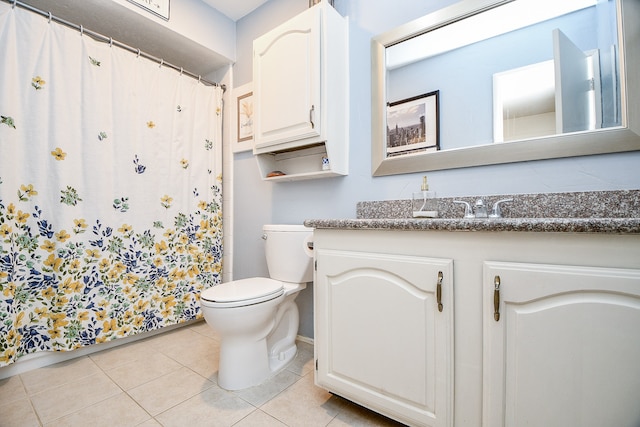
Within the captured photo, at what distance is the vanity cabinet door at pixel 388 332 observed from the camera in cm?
87

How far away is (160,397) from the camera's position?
1275 mm

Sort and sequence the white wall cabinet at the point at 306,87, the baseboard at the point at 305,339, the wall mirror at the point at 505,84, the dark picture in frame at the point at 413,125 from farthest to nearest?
the baseboard at the point at 305,339
the white wall cabinet at the point at 306,87
the dark picture in frame at the point at 413,125
the wall mirror at the point at 505,84

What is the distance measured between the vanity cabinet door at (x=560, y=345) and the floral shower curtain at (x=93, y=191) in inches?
75.6

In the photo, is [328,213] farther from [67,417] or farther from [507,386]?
[67,417]

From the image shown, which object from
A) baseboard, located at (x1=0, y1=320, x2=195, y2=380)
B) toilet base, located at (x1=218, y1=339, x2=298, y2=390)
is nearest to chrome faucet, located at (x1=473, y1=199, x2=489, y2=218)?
toilet base, located at (x1=218, y1=339, x2=298, y2=390)

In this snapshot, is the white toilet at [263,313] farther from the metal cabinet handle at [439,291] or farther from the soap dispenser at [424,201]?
the metal cabinet handle at [439,291]

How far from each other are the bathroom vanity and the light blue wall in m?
0.18

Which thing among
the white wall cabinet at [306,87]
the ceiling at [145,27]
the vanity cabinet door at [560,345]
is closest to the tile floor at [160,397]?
the vanity cabinet door at [560,345]

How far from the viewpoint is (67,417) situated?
3.76ft

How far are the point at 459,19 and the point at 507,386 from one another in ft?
4.74

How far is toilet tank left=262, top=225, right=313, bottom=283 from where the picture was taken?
1613mm

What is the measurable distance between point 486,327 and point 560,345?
16 cm

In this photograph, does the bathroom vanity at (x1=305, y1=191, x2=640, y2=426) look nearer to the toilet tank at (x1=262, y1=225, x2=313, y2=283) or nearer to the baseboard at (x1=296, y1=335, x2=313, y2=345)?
the toilet tank at (x1=262, y1=225, x2=313, y2=283)

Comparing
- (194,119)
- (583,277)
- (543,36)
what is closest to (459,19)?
(543,36)
